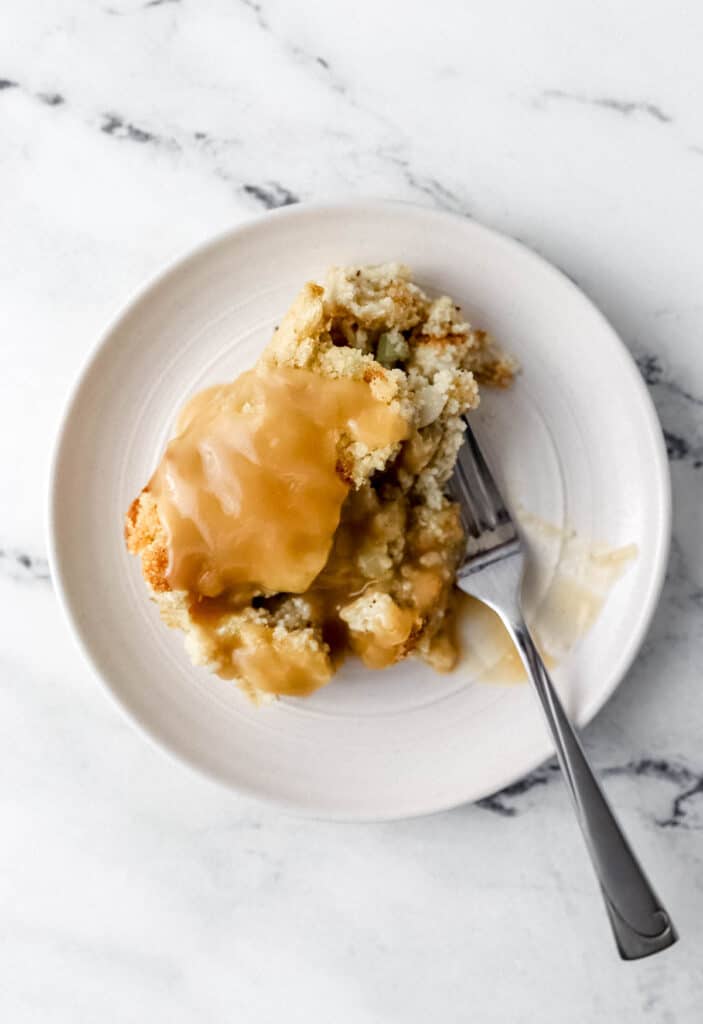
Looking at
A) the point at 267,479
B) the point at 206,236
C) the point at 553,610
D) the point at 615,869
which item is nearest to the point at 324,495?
the point at 267,479

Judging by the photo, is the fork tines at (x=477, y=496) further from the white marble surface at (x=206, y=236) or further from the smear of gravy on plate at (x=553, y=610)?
the white marble surface at (x=206, y=236)

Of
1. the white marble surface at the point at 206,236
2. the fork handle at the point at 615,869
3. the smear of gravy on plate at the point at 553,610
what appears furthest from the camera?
the white marble surface at the point at 206,236

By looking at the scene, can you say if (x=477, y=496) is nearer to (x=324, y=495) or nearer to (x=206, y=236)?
(x=324, y=495)

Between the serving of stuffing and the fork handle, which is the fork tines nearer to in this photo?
the serving of stuffing

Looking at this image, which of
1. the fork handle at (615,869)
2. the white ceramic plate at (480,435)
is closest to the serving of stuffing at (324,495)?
the white ceramic plate at (480,435)

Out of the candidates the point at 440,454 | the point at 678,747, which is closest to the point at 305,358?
the point at 440,454
